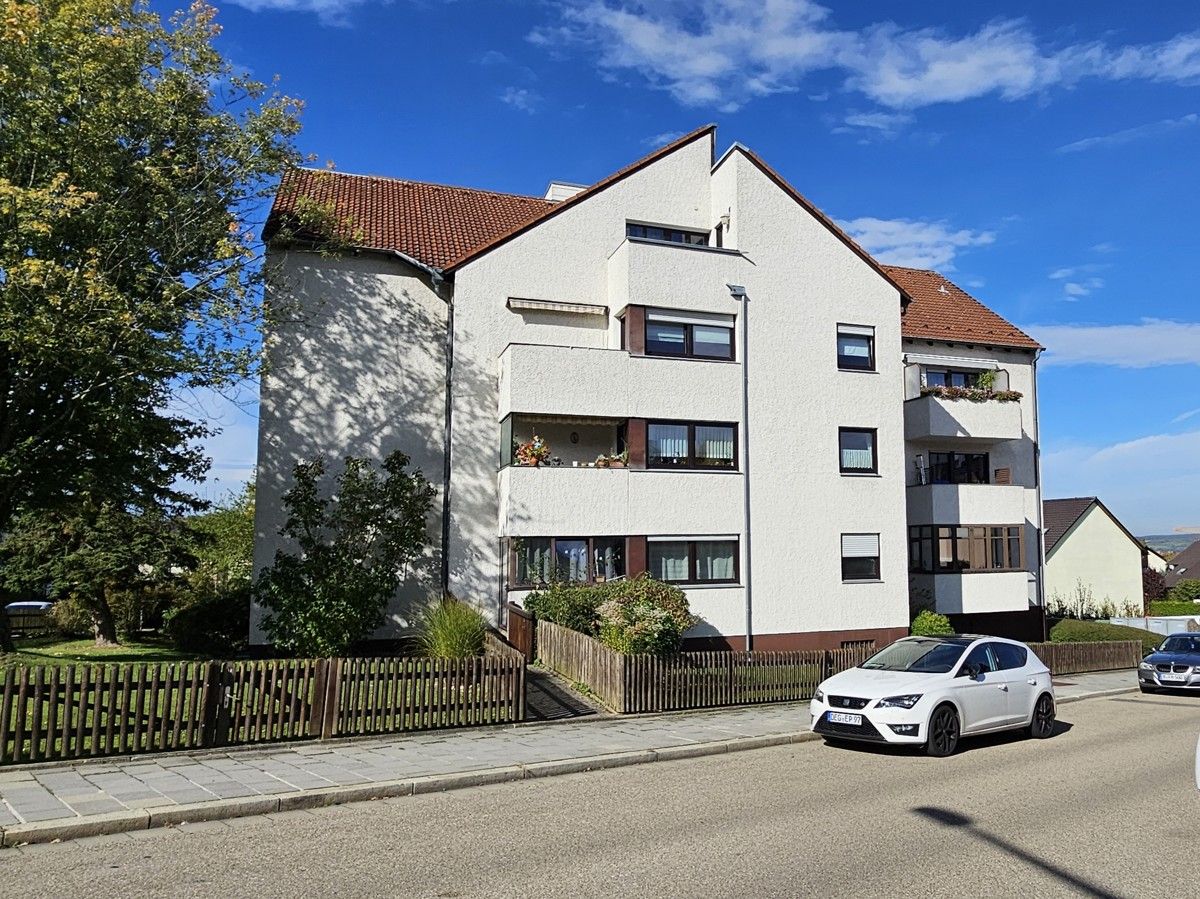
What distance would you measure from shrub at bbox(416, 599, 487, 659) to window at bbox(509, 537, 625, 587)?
2662 millimetres

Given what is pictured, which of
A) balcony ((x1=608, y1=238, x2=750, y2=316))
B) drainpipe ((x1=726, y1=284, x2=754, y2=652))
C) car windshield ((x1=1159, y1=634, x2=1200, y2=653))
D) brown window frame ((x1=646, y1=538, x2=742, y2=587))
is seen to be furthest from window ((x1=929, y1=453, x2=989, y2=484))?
balcony ((x1=608, y1=238, x2=750, y2=316))

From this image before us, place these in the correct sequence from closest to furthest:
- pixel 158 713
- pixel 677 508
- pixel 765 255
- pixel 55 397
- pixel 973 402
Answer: pixel 158 713, pixel 55 397, pixel 677 508, pixel 765 255, pixel 973 402

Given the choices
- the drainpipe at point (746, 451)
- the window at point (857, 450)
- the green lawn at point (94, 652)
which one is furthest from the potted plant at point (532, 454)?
the green lawn at point (94, 652)

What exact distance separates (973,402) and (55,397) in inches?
902

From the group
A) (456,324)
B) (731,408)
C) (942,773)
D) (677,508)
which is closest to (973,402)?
(731,408)

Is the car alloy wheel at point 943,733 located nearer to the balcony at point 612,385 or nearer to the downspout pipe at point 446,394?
the balcony at point 612,385

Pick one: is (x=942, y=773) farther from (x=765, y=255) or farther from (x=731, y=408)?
(x=765, y=255)

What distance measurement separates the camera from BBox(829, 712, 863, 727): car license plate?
1195 centimetres

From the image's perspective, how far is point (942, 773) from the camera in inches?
423

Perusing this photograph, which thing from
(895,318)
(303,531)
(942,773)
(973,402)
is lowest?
(942,773)

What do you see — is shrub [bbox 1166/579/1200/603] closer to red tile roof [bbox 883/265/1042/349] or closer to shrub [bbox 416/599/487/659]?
red tile roof [bbox 883/265/1042/349]

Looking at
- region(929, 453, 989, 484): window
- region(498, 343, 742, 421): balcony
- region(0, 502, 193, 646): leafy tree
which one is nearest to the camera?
region(498, 343, 742, 421): balcony

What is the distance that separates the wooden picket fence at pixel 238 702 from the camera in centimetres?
997

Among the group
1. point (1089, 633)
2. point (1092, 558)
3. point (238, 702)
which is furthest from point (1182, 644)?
point (1092, 558)
